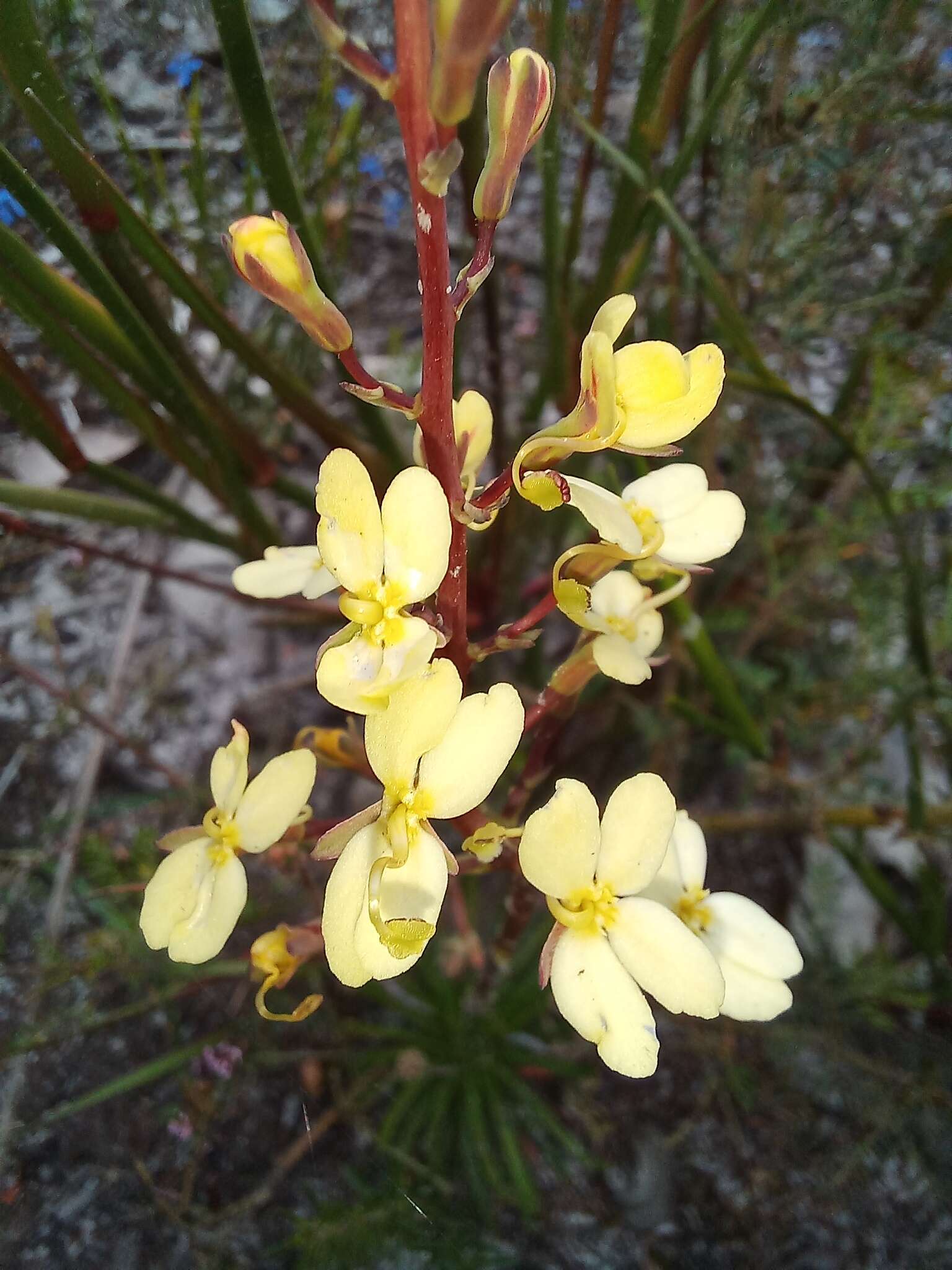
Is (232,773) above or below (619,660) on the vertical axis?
below

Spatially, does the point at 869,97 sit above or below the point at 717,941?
above

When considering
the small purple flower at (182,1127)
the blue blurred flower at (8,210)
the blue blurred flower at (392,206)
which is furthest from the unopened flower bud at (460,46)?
the blue blurred flower at (392,206)

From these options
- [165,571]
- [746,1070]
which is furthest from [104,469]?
[746,1070]

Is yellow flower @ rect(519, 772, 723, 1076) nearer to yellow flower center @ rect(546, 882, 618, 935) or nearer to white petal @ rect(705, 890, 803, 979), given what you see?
yellow flower center @ rect(546, 882, 618, 935)

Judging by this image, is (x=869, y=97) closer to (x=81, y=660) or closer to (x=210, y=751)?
(x=210, y=751)

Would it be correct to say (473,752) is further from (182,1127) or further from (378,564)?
(182,1127)

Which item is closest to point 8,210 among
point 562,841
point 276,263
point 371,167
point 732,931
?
point 371,167

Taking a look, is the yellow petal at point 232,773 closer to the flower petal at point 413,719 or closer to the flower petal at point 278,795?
the flower petal at point 278,795

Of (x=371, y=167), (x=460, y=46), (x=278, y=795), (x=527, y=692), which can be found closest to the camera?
(x=460, y=46)
